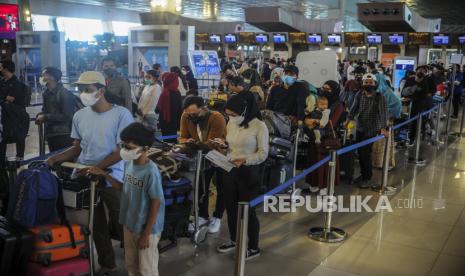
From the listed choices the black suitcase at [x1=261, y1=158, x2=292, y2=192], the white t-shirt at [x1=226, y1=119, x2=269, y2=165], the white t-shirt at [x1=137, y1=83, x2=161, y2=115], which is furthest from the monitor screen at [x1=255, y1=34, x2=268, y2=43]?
the white t-shirt at [x1=226, y1=119, x2=269, y2=165]

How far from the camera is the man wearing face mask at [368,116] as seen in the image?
7.02 metres

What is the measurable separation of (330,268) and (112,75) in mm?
4509

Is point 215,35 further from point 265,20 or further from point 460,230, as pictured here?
point 460,230

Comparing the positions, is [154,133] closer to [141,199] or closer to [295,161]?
[141,199]

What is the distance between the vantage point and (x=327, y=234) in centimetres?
526

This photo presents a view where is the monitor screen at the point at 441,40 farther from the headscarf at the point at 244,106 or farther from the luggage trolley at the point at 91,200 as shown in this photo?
the luggage trolley at the point at 91,200

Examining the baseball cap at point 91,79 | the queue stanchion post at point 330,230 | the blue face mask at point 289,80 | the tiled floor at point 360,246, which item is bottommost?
the tiled floor at point 360,246

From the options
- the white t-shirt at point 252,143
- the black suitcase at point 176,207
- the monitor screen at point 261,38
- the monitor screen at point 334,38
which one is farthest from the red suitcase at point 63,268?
the monitor screen at point 261,38

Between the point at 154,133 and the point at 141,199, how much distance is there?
0.67 meters

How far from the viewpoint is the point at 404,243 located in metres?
5.14

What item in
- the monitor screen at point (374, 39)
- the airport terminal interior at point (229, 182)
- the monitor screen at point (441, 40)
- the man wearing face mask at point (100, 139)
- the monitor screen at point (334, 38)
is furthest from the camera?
the monitor screen at point (334, 38)

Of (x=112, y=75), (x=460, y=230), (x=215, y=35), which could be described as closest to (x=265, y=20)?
(x=215, y=35)

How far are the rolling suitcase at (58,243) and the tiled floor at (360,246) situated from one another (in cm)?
71

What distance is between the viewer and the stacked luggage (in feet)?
10.8
